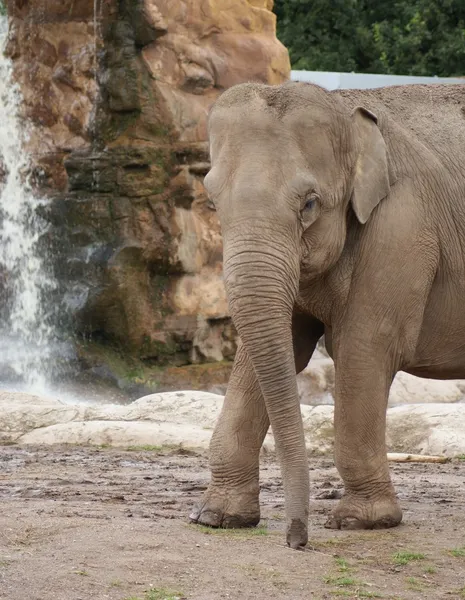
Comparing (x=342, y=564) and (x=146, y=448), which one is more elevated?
(x=146, y=448)

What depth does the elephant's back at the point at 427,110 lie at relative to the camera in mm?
7655

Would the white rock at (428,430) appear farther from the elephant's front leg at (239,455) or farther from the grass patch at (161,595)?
the grass patch at (161,595)

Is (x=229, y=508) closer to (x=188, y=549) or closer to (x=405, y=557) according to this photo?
(x=188, y=549)

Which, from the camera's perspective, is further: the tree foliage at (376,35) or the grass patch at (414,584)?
the tree foliage at (376,35)

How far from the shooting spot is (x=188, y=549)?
632cm

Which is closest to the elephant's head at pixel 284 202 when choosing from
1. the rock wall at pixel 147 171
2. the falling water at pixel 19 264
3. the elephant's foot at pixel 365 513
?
the elephant's foot at pixel 365 513

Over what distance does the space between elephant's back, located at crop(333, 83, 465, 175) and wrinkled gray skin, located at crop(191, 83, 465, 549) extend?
1cm

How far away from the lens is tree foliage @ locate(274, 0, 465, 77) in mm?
29812

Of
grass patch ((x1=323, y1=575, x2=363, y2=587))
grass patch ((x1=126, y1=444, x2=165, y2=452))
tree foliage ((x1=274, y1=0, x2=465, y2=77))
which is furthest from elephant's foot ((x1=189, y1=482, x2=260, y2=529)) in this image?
tree foliage ((x1=274, y1=0, x2=465, y2=77))

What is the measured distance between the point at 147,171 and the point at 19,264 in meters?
2.67

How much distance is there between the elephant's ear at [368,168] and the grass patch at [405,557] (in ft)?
5.59

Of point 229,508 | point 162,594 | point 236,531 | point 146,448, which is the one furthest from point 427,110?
point 146,448

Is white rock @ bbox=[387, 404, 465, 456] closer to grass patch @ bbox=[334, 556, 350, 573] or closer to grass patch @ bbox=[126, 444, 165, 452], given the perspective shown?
grass patch @ bbox=[126, 444, 165, 452]

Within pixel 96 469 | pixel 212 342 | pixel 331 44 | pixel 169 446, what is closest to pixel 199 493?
pixel 96 469
